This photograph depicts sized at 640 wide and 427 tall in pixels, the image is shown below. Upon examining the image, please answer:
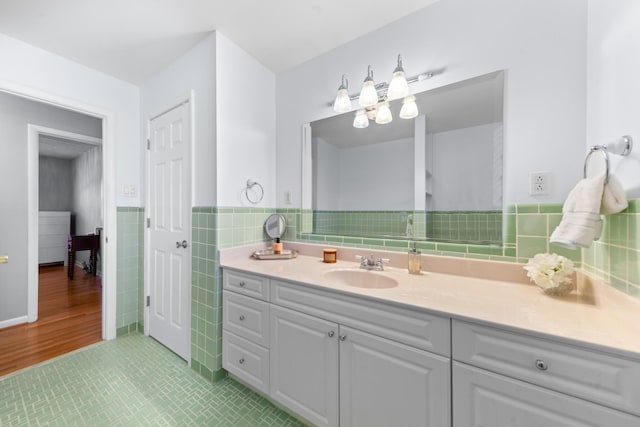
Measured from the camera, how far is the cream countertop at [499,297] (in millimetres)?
711

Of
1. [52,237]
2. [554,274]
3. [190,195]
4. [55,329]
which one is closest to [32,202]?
[55,329]

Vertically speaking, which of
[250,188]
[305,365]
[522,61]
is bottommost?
[305,365]

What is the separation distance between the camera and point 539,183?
1.17 m

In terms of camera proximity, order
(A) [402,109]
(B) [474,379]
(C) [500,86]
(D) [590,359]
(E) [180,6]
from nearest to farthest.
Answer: (D) [590,359] < (B) [474,379] < (C) [500,86] < (E) [180,6] < (A) [402,109]

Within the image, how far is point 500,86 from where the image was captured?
4.17ft

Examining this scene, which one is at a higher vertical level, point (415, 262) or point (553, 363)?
point (415, 262)

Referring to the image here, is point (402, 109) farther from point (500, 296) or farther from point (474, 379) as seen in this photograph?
point (474, 379)

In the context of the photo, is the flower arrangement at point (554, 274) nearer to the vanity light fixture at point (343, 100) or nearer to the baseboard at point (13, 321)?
the vanity light fixture at point (343, 100)

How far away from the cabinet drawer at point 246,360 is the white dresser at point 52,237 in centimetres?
546

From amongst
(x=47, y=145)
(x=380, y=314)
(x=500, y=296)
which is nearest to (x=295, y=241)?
(x=380, y=314)

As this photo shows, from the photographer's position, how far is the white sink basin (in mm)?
1423

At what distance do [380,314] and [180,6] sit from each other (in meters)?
2.03

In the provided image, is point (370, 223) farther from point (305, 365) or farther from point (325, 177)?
point (305, 365)

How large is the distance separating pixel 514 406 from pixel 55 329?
3514 mm
